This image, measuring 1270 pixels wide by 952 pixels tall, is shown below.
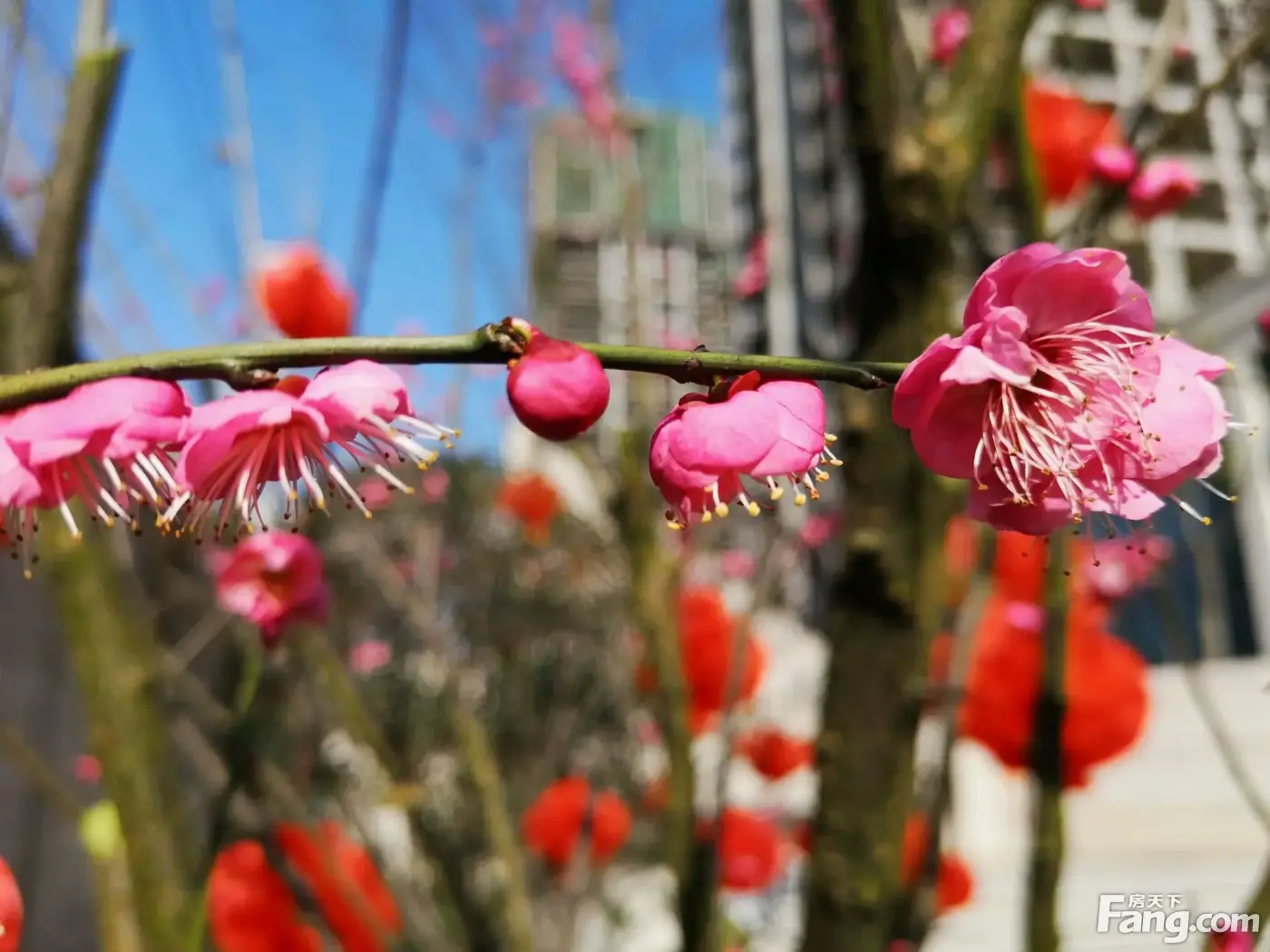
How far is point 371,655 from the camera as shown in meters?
3.76

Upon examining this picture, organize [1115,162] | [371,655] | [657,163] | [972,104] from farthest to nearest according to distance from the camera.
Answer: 1. [371,655]
2. [657,163]
3. [1115,162]
4. [972,104]

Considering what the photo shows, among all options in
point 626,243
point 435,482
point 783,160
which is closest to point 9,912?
point 626,243

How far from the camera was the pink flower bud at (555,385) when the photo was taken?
25cm

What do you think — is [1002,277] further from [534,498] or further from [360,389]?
[534,498]

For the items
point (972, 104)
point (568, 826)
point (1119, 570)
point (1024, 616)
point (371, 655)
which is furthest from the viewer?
point (371, 655)

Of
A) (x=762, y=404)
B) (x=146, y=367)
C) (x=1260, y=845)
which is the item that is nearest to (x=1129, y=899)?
(x=762, y=404)

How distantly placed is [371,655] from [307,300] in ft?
10.3

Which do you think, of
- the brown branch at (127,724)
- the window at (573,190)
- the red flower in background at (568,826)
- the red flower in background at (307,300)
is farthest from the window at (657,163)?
the brown branch at (127,724)

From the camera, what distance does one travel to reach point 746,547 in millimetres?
3266

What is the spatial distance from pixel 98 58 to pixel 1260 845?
2.77m

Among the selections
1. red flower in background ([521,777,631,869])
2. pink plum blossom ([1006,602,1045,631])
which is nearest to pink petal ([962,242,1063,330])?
pink plum blossom ([1006,602,1045,631])

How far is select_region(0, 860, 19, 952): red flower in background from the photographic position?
248 mm

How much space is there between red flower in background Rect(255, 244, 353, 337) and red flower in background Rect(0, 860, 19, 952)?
617mm

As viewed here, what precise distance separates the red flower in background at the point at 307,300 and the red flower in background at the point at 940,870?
0.63 meters
